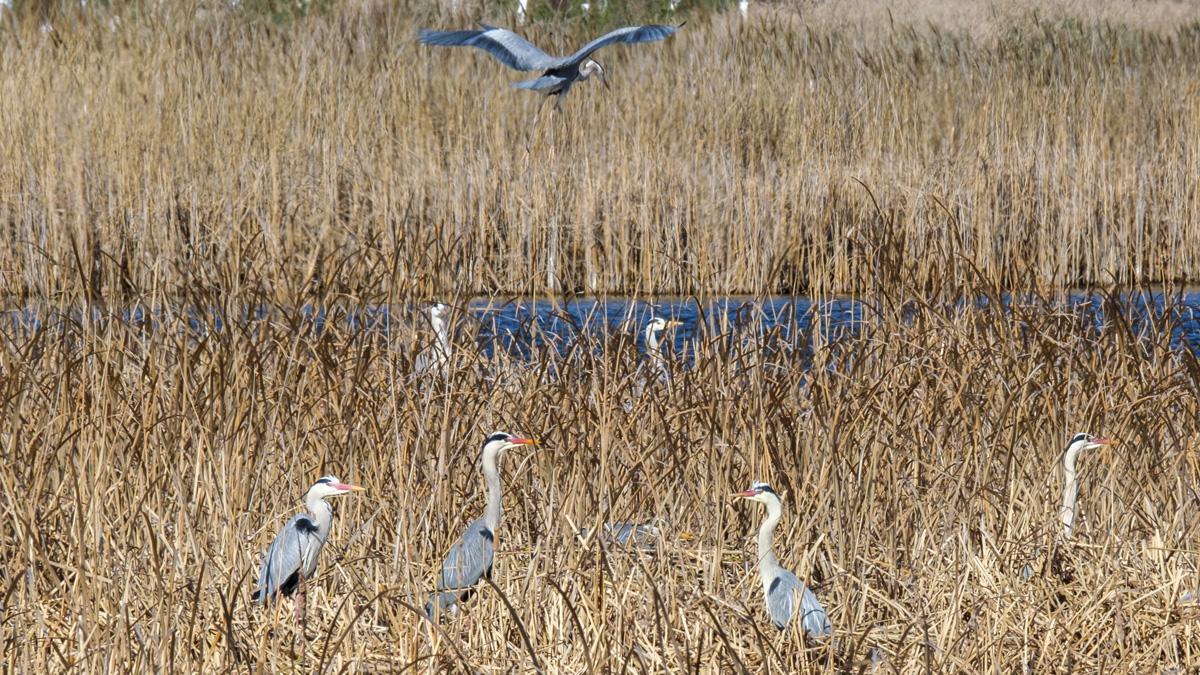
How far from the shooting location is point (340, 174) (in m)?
7.27

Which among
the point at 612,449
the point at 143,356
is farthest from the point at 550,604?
the point at 143,356

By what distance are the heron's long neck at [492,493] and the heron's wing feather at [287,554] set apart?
307 millimetres

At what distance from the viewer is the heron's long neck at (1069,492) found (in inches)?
111

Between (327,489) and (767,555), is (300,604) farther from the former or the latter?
(767,555)

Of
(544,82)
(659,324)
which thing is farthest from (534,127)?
(659,324)

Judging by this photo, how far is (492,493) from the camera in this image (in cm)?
264

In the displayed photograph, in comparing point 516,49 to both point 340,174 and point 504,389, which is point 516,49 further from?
point 504,389

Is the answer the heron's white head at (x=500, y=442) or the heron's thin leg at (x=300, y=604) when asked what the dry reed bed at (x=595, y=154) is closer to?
the heron's white head at (x=500, y=442)

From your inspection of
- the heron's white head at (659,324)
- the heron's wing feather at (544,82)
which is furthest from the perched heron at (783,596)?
the heron's wing feather at (544,82)

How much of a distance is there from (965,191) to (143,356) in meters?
4.53

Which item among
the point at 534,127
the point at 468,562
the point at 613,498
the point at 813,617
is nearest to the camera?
the point at 813,617

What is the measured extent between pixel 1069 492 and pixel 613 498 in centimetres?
85

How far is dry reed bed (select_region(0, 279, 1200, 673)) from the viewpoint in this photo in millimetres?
2301

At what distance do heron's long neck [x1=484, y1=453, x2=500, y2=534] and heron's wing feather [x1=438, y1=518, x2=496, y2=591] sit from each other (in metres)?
0.04
